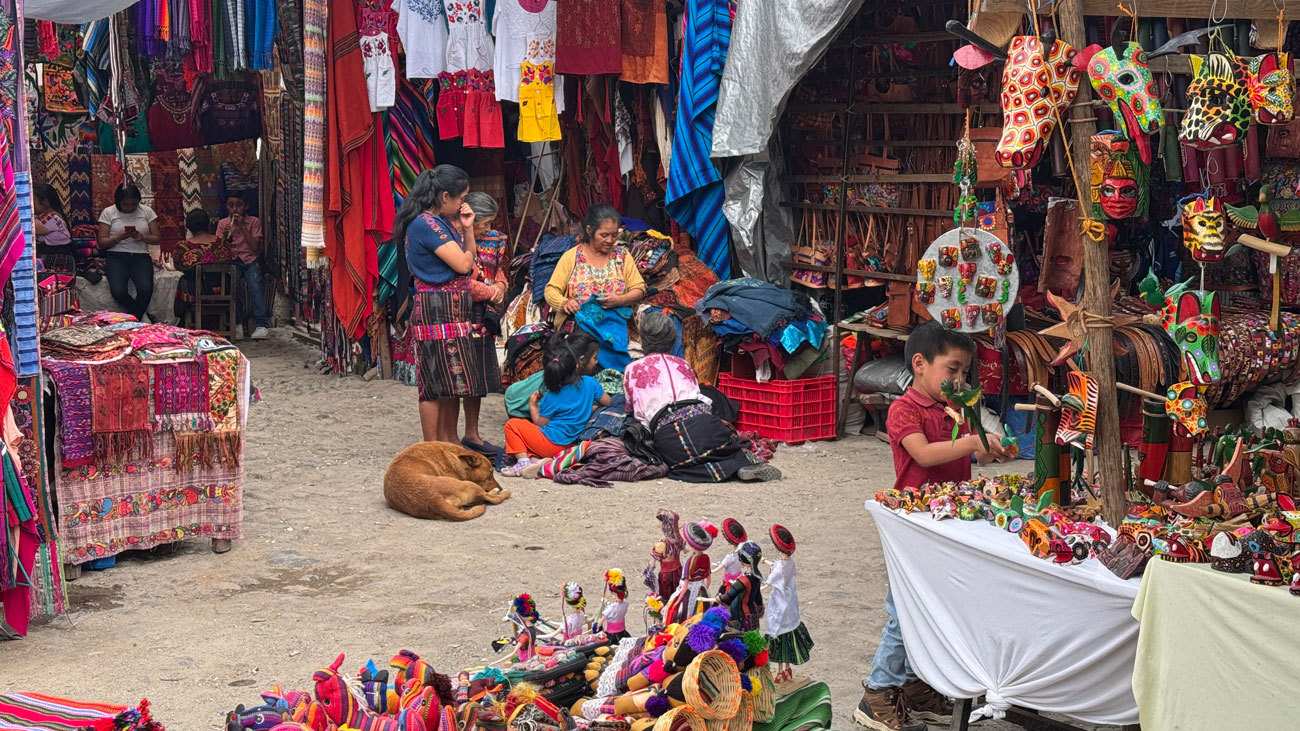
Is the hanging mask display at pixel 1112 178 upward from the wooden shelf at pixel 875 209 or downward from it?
upward

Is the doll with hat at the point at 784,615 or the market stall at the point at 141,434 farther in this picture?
the market stall at the point at 141,434

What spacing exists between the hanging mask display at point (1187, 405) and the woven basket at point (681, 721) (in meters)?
1.51

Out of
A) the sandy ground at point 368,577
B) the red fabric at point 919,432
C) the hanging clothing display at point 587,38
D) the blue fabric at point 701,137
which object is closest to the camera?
the red fabric at point 919,432

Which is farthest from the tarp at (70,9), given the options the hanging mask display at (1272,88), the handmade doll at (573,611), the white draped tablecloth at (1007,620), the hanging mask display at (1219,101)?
the hanging mask display at (1272,88)

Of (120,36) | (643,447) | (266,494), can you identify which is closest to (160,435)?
(266,494)

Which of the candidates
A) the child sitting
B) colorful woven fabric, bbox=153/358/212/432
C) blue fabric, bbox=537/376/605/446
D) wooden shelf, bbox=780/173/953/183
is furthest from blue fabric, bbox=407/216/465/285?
wooden shelf, bbox=780/173/953/183

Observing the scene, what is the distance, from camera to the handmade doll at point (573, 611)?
12.7 ft

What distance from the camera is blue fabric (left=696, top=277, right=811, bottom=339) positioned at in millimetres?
7902

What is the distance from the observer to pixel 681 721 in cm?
316

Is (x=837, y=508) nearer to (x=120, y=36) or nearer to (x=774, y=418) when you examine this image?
(x=774, y=418)

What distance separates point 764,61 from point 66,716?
5.90 m

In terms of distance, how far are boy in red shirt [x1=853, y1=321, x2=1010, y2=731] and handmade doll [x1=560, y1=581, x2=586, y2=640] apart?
88 cm

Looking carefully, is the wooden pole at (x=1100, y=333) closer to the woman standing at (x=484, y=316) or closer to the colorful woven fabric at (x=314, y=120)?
the woman standing at (x=484, y=316)

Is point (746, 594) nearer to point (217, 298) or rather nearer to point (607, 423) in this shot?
point (607, 423)
